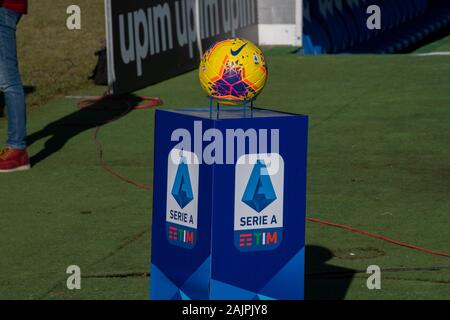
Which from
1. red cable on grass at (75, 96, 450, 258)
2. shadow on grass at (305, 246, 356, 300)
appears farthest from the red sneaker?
shadow on grass at (305, 246, 356, 300)

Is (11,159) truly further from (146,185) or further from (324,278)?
(324,278)

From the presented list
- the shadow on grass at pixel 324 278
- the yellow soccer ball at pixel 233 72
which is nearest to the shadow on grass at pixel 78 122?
the shadow on grass at pixel 324 278

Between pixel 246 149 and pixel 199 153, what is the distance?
235 mm

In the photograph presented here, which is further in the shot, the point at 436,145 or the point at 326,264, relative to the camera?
the point at 436,145

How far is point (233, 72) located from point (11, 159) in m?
4.56

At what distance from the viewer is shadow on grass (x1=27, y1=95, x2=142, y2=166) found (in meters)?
11.3

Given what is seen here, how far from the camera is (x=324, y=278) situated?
7.00 m

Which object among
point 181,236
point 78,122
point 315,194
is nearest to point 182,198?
point 181,236

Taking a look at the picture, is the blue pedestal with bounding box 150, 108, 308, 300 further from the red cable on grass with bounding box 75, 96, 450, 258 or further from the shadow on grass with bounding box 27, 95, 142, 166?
the shadow on grass with bounding box 27, 95, 142, 166

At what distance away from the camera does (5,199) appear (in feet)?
30.2

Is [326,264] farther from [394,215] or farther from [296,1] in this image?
[296,1]

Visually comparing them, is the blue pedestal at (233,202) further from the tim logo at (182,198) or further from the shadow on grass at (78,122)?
the shadow on grass at (78,122)

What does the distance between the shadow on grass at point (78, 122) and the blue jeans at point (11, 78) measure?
0.60 m
